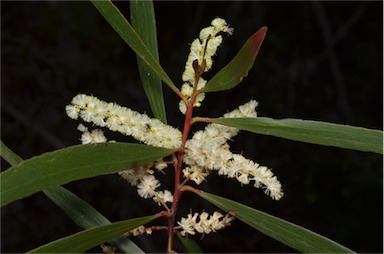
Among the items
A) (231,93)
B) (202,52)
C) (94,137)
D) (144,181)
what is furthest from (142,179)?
(231,93)

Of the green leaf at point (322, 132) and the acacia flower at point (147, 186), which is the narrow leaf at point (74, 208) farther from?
the green leaf at point (322, 132)

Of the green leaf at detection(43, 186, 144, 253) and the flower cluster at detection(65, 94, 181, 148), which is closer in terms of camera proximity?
the flower cluster at detection(65, 94, 181, 148)

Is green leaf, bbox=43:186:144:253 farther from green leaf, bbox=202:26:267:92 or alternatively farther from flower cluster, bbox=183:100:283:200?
green leaf, bbox=202:26:267:92

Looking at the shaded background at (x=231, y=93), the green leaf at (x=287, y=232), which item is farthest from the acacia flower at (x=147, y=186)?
the shaded background at (x=231, y=93)

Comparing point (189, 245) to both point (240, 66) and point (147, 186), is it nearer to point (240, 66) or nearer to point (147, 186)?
point (147, 186)

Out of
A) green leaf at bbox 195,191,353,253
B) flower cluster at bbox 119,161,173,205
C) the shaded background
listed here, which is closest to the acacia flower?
flower cluster at bbox 119,161,173,205

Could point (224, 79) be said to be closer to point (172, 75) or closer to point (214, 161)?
point (214, 161)

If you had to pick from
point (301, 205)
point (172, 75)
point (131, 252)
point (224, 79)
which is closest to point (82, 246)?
point (131, 252)
